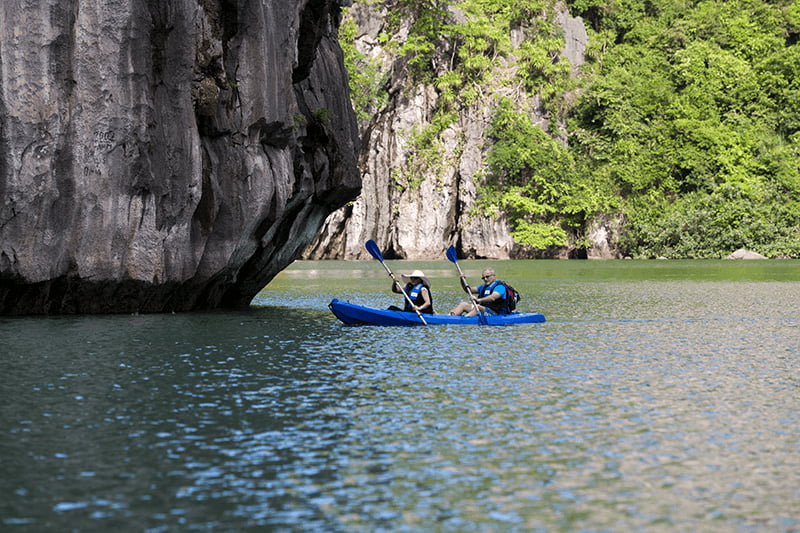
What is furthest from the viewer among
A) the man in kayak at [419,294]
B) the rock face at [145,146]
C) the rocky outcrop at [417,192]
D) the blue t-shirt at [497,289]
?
the rocky outcrop at [417,192]

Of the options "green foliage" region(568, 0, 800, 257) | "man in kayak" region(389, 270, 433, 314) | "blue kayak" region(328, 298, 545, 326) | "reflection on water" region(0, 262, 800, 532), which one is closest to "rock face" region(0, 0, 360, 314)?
"reflection on water" region(0, 262, 800, 532)

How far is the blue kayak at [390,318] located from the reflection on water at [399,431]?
155 cm

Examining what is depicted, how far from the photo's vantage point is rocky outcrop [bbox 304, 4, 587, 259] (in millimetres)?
77500

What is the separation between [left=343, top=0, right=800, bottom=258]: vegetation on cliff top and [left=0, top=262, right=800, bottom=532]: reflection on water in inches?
2243

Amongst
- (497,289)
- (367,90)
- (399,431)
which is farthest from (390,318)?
(367,90)

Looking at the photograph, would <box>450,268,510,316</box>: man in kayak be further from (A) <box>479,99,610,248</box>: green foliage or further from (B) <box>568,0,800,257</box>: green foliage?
(B) <box>568,0,800,257</box>: green foliage

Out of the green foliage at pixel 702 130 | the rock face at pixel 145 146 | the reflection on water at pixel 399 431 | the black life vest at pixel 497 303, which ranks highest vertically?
the green foliage at pixel 702 130

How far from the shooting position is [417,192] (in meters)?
78.6

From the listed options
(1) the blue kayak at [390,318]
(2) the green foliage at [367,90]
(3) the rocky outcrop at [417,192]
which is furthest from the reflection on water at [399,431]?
(2) the green foliage at [367,90]

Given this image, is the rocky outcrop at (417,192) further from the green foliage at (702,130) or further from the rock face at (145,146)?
the rock face at (145,146)

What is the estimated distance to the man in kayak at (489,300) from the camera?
24328mm

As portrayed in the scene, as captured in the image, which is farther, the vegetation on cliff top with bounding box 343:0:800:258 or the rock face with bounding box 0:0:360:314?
the vegetation on cliff top with bounding box 343:0:800:258

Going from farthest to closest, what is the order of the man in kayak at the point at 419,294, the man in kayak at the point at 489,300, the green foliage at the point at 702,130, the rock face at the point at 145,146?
1. the green foliage at the point at 702,130
2. the man in kayak at the point at 489,300
3. the man in kayak at the point at 419,294
4. the rock face at the point at 145,146

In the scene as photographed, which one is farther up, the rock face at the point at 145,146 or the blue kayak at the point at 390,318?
the rock face at the point at 145,146
